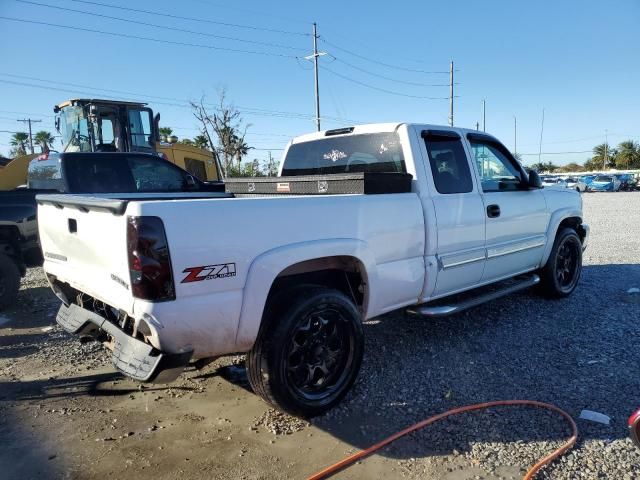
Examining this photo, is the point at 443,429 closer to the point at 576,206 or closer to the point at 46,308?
the point at 576,206

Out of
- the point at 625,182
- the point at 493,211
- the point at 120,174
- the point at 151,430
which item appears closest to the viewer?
the point at 151,430

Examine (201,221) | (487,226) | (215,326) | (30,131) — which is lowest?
(215,326)

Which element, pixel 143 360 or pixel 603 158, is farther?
pixel 603 158

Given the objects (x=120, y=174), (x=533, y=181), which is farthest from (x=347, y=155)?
(x=120, y=174)

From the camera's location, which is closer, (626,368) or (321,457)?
(321,457)

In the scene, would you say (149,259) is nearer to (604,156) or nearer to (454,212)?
(454,212)

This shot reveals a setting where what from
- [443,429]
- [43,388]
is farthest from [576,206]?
[43,388]

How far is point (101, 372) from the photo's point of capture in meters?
3.99

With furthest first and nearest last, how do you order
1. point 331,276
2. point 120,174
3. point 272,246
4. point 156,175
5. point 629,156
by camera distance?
point 629,156
point 156,175
point 120,174
point 331,276
point 272,246

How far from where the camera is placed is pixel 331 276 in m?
3.64

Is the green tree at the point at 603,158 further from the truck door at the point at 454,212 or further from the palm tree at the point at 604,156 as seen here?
the truck door at the point at 454,212

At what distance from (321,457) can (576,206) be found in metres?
4.77

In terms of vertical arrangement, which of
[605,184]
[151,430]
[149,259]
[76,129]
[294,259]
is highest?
[76,129]

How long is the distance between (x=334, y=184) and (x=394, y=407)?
5.60 feet
